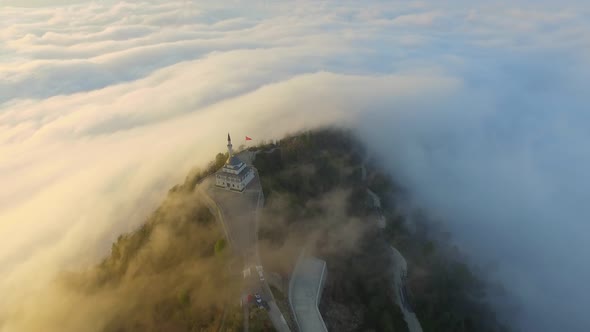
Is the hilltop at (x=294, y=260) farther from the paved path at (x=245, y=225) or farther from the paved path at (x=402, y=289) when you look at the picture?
the paved path at (x=245, y=225)

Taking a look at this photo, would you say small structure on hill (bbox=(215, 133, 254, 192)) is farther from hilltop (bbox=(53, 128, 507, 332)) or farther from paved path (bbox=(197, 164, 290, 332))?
hilltop (bbox=(53, 128, 507, 332))

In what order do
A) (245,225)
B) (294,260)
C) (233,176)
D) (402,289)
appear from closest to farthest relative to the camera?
1. (294,260)
2. (245,225)
3. (402,289)
4. (233,176)

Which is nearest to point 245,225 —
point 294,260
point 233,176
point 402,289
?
point 294,260

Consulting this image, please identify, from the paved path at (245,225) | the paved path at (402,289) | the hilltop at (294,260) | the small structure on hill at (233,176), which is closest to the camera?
the paved path at (245,225)

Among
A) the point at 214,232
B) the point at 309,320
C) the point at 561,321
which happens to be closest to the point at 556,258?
the point at 561,321

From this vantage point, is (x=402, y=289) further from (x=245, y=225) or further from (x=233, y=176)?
(x=233, y=176)

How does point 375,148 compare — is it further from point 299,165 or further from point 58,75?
point 58,75

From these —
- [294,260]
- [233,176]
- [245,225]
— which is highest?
[233,176]

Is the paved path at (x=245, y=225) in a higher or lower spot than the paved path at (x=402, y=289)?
higher

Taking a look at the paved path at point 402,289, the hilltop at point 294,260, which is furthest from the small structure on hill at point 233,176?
the paved path at point 402,289

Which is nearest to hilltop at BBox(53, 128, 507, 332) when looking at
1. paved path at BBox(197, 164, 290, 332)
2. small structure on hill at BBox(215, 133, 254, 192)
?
paved path at BBox(197, 164, 290, 332)

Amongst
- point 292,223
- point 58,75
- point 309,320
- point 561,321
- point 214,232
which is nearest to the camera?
point 309,320
